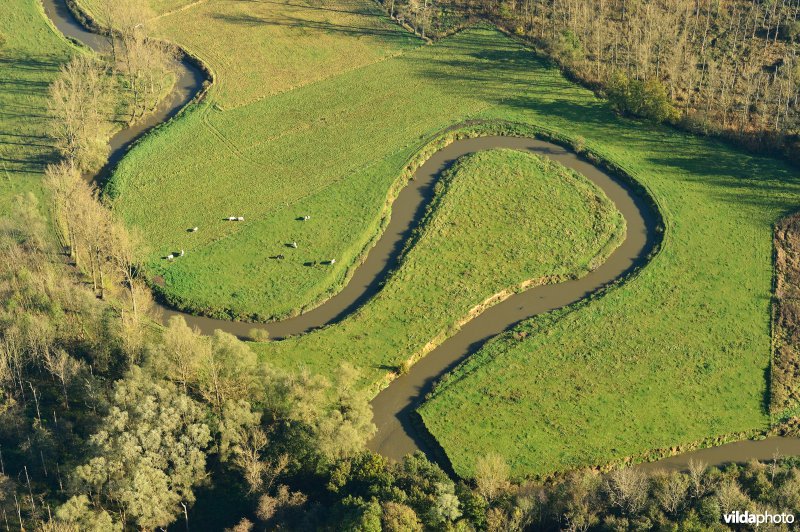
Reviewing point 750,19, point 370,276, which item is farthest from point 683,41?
point 370,276

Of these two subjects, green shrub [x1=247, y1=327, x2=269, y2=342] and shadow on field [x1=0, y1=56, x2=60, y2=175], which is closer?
green shrub [x1=247, y1=327, x2=269, y2=342]

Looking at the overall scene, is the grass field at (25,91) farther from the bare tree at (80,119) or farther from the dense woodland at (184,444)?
the dense woodland at (184,444)

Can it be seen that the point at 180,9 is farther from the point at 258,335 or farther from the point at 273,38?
the point at 258,335

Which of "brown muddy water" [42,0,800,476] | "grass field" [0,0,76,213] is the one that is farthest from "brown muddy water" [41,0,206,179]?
"grass field" [0,0,76,213]

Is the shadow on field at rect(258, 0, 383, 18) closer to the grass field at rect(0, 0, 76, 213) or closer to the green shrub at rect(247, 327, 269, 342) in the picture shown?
the grass field at rect(0, 0, 76, 213)

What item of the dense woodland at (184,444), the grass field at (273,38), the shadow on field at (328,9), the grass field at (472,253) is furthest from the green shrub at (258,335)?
the shadow on field at (328,9)

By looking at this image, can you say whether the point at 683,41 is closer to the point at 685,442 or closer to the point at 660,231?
the point at 660,231
